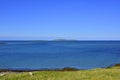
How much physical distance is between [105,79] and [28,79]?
5.44 meters

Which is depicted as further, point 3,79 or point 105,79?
point 3,79

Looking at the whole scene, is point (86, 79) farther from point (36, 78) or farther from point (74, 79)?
point (36, 78)

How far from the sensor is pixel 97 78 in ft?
57.3

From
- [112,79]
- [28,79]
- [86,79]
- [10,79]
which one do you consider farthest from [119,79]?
[10,79]

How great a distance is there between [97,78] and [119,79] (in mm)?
1533

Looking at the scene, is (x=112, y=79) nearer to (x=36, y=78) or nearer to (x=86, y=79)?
(x=86, y=79)

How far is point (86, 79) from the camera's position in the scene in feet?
57.1

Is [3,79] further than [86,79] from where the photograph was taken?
Yes

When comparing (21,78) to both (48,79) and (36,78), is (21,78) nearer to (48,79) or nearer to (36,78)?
(36,78)

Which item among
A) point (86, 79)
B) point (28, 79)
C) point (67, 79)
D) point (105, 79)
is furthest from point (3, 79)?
point (105, 79)

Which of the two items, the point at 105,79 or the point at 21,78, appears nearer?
the point at 105,79

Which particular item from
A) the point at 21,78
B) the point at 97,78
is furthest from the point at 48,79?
the point at 97,78

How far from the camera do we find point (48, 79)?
1762 centimetres

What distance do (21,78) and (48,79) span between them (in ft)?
7.61
